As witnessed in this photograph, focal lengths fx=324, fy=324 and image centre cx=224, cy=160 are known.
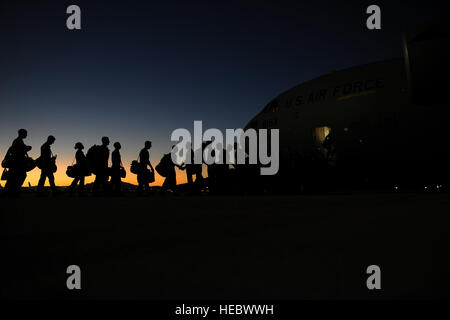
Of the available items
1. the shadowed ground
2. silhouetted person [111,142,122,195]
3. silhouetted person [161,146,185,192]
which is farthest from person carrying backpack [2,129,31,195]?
the shadowed ground

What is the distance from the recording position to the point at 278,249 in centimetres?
195

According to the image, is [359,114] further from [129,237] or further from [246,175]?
[129,237]

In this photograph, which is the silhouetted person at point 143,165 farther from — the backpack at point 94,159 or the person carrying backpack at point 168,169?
the backpack at point 94,159

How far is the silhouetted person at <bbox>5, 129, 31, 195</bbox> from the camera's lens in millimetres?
8109

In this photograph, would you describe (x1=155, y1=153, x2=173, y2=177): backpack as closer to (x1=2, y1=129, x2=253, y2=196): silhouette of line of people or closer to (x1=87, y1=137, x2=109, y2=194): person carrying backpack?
(x1=2, y1=129, x2=253, y2=196): silhouette of line of people

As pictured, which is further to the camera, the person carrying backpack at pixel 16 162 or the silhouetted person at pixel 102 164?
the silhouetted person at pixel 102 164

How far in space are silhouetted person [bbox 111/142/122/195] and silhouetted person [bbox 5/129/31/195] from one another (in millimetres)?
2441

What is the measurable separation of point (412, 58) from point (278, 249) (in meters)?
4.13

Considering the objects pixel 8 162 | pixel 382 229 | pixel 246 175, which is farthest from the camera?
pixel 246 175

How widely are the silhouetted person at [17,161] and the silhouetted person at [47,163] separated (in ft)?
2.58

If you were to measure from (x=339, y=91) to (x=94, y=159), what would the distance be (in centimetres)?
927

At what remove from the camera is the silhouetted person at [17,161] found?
8109mm

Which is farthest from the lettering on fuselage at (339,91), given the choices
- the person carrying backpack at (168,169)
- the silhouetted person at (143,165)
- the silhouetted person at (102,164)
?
the silhouetted person at (102,164)
